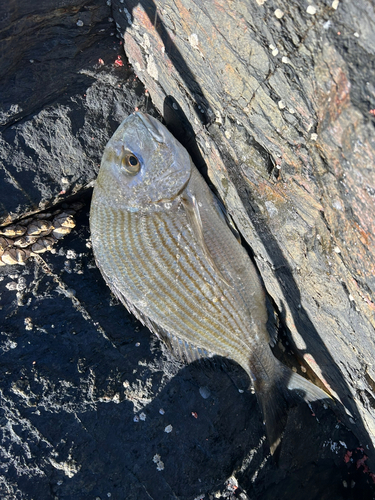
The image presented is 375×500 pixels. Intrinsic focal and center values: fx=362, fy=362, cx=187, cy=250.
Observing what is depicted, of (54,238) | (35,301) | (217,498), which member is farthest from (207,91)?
(217,498)

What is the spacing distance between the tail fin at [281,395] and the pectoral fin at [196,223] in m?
0.68

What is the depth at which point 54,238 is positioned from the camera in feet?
8.64

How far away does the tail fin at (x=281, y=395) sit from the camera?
2.28 m

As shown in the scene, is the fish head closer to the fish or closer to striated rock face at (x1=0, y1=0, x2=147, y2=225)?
the fish

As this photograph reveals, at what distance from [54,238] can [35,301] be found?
0.47 meters

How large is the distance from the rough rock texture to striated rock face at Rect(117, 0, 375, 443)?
0.5 inches

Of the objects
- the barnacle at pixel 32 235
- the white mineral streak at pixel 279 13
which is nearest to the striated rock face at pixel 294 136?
the white mineral streak at pixel 279 13

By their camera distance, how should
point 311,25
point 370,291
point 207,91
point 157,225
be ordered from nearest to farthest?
point 311,25
point 370,291
point 207,91
point 157,225

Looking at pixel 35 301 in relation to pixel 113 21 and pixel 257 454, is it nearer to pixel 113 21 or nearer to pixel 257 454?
pixel 257 454

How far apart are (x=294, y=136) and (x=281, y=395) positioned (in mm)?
1613

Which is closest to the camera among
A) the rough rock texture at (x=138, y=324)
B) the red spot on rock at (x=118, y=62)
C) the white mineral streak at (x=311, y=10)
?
the white mineral streak at (x=311, y=10)

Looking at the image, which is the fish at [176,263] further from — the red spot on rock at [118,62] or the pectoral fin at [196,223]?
the red spot on rock at [118,62]

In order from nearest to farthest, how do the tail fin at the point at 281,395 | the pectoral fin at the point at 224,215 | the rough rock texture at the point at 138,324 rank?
the rough rock texture at the point at 138,324 → the tail fin at the point at 281,395 → the pectoral fin at the point at 224,215

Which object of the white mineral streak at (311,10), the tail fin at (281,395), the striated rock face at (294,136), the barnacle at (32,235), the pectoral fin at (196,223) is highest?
the white mineral streak at (311,10)
